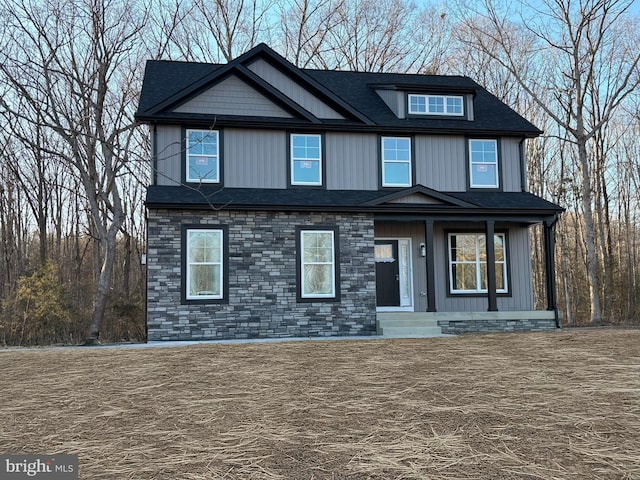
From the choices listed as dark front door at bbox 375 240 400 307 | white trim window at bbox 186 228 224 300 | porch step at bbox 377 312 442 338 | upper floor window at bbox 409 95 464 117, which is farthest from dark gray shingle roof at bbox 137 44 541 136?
porch step at bbox 377 312 442 338

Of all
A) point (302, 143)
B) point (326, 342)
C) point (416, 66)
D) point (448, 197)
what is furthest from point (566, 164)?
point (326, 342)

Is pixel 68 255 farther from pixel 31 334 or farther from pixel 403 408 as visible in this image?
pixel 403 408

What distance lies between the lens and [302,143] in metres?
13.0

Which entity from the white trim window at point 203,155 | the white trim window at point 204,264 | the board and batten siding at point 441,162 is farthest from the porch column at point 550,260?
the white trim window at point 203,155

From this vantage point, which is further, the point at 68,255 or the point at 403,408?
the point at 68,255

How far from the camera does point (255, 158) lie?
500 inches

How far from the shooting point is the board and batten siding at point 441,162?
1366 centimetres

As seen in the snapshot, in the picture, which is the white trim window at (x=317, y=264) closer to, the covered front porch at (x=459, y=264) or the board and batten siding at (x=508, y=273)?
the covered front porch at (x=459, y=264)

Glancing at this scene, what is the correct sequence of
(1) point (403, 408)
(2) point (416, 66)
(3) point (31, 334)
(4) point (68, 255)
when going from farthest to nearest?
(2) point (416, 66) → (4) point (68, 255) → (3) point (31, 334) → (1) point (403, 408)

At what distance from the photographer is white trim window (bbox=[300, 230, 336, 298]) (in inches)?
480

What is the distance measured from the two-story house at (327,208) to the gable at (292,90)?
3cm

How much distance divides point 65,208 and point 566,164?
22.5 metres

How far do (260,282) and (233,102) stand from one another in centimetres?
441

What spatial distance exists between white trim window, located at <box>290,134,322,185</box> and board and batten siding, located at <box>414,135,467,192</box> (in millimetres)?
2572
